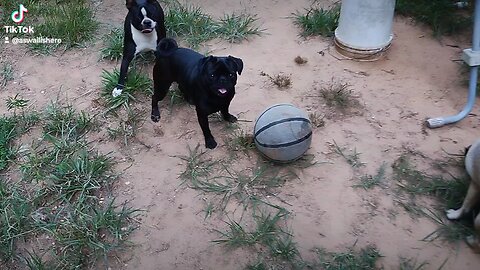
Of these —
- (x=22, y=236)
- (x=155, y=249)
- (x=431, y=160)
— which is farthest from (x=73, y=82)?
(x=431, y=160)

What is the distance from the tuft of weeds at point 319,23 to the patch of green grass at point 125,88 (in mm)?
1601

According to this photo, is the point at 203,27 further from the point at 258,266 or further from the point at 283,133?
the point at 258,266

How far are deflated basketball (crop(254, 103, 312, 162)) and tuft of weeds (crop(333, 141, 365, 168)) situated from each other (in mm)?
311

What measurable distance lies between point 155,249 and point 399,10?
3.54 metres

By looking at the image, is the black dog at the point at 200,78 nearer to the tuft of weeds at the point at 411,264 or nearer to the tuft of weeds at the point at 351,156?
the tuft of weeds at the point at 351,156

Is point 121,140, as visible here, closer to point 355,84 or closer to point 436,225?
point 355,84

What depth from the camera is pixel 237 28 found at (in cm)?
495

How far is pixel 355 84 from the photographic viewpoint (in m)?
4.36

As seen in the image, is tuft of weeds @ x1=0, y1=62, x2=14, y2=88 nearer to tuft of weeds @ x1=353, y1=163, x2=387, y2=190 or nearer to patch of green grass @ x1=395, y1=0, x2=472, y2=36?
tuft of weeds @ x1=353, y1=163, x2=387, y2=190

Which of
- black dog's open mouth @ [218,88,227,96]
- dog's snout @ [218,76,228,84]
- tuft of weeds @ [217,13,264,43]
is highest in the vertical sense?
dog's snout @ [218,76,228,84]

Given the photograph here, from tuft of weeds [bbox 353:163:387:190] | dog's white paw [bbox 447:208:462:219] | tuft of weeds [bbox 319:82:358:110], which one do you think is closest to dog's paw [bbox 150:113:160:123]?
tuft of weeds [bbox 319:82:358:110]

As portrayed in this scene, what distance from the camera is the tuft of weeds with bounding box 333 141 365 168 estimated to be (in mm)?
3625

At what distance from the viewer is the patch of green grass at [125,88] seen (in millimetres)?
4195

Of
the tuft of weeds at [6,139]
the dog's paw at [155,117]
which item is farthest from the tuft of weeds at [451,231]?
the tuft of weeds at [6,139]
